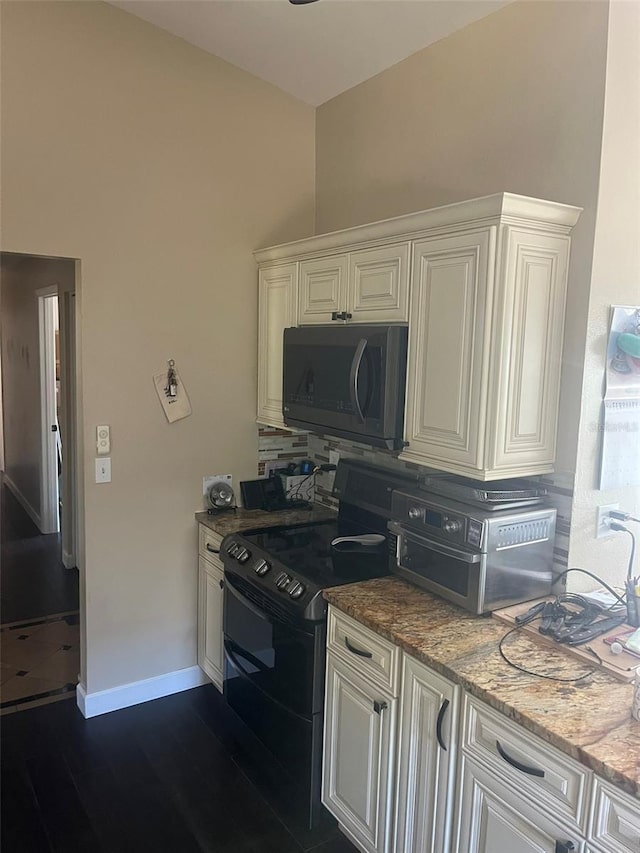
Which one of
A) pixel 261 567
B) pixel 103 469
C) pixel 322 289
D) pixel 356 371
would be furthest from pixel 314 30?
pixel 261 567

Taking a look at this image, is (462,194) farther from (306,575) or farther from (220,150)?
(306,575)

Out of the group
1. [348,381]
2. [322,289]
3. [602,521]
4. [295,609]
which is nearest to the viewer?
[602,521]

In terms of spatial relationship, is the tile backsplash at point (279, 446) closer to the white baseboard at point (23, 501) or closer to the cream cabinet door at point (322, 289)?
the cream cabinet door at point (322, 289)

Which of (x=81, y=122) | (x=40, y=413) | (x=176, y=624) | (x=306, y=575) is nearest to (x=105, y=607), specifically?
(x=176, y=624)

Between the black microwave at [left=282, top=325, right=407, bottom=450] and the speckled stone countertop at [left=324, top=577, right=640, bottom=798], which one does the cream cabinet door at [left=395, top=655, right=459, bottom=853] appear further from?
the black microwave at [left=282, top=325, right=407, bottom=450]

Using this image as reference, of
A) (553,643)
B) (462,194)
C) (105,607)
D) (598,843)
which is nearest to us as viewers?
(598,843)

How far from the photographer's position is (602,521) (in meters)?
2.12

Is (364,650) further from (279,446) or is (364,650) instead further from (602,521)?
(279,446)

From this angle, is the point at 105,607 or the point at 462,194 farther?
the point at 105,607

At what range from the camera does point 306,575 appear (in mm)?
2309

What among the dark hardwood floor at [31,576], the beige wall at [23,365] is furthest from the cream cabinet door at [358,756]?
the beige wall at [23,365]

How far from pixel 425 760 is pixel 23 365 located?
5.23 m

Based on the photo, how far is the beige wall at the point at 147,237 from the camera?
2.58 metres

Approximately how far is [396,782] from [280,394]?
1725mm
